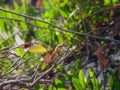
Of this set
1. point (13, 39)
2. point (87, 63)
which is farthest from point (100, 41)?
point (13, 39)

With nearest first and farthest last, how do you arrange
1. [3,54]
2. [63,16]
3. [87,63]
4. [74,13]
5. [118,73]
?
[3,54] < [118,73] < [87,63] < [74,13] < [63,16]

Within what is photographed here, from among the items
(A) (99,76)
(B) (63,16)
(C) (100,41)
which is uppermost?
(B) (63,16)

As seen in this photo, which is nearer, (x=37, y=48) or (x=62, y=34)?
(x=37, y=48)

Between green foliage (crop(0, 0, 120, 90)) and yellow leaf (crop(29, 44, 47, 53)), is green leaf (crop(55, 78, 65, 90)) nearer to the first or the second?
green foliage (crop(0, 0, 120, 90))

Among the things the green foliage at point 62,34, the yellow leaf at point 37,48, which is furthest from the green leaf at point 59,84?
the yellow leaf at point 37,48

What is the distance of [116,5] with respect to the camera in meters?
1.89

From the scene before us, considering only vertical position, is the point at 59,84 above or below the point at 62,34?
below

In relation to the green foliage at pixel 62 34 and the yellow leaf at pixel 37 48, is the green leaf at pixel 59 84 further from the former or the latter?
the yellow leaf at pixel 37 48

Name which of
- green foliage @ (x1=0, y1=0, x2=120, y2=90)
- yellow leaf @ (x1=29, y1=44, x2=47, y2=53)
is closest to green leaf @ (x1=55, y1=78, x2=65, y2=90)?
green foliage @ (x1=0, y1=0, x2=120, y2=90)

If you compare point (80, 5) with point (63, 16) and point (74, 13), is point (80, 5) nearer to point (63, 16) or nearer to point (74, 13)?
point (74, 13)

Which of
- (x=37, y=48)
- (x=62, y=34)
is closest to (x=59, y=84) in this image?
(x=37, y=48)

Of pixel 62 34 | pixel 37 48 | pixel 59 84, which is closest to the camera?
pixel 59 84

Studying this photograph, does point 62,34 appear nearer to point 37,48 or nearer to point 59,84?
point 37,48

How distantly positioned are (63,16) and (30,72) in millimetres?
594
